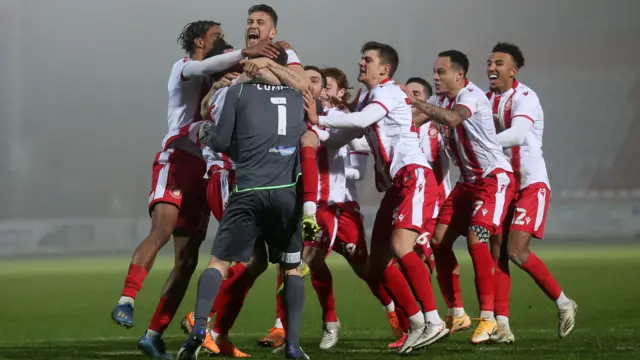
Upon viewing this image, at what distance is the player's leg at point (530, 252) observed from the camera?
8.40 metres

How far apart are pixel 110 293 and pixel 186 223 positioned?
28.9 feet

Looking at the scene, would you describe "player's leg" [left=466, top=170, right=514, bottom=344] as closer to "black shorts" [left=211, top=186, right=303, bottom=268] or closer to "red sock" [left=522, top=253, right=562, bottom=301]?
"red sock" [left=522, top=253, right=562, bottom=301]

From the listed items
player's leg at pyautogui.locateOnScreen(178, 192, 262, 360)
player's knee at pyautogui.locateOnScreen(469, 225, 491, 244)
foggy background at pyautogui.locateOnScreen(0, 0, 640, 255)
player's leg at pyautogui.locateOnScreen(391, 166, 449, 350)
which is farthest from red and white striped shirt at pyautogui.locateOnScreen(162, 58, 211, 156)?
foggy background at pyautogui.locateOnScreen(0, 0, 640, 255)

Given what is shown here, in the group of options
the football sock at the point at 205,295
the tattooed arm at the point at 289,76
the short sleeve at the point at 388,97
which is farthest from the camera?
the short sleeve at the point at 388,97

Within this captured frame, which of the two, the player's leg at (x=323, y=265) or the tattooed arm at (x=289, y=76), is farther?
the player's leg at (x=323, y=265)

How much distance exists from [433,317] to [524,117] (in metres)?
2.17

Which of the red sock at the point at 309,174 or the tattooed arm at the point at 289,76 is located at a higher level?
the tattooed arm at the point at 289,76

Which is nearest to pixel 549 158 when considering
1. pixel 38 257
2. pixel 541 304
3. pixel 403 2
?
pixel 403 2

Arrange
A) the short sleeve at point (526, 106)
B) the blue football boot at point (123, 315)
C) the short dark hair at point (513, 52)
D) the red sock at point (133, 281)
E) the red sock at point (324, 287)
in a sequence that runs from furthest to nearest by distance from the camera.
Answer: the short dark hair at point (513, 52) → the short sleeve at point (526, 106) → the red sock at point (324, 287) → the red sock at point (133, 281) → the blue football boot at point (123, 315)

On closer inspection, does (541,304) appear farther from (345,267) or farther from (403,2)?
(403,2)

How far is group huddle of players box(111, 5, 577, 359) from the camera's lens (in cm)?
638

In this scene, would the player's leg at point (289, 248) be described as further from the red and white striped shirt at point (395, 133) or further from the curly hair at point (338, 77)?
the curly hair at point (338, 77)

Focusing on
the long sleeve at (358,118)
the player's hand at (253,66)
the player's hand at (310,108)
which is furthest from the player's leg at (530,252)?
the player's hand at (253,66)

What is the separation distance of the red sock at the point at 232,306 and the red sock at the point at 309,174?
3.84 ft
